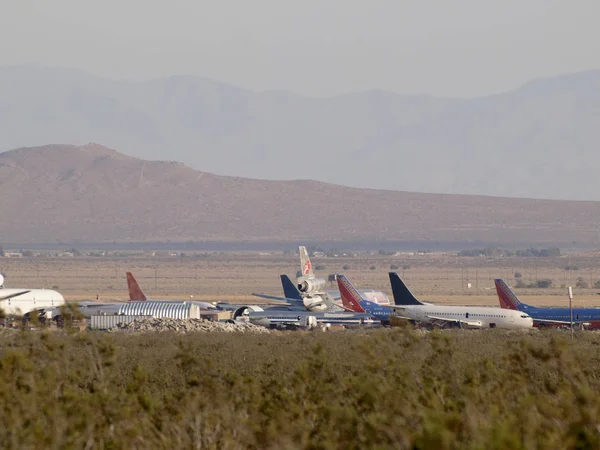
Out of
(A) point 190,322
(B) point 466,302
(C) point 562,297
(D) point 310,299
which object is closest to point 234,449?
(A) point 190,322

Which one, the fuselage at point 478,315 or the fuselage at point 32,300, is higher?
the fuselage at point 32,300

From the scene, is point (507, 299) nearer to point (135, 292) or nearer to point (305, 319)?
point (305, 319)

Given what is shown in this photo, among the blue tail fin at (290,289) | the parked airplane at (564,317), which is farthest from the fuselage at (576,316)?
the blue tail fin at (290,289)

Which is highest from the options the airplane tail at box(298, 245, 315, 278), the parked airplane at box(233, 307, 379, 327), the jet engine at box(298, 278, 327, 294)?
the airplane tail at box(298, 245, 315, 278)

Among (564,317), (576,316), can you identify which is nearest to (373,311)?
(564,317)

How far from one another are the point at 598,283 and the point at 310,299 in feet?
296

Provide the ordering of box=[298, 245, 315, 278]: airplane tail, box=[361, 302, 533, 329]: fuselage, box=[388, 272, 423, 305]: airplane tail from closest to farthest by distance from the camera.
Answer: box=[361, 302, 533, 329]: fuselage < box=[388, 272, 423, 305]: airplane tail < box=[298, 245, 315, 278]: airplane tail

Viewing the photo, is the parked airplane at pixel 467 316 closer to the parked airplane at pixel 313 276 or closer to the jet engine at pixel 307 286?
the jet engine at pixel 307 286

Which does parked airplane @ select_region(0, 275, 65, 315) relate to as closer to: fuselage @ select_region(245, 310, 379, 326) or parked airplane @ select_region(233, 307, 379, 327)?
parked airplane @ select_region(233, 307, 379, 327)

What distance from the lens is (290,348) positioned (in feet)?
211

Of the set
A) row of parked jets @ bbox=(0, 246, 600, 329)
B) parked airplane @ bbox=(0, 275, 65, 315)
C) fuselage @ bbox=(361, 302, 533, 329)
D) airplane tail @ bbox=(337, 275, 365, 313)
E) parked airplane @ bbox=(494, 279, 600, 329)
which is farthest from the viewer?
airplane tail @ bbox=(337, 275, 365, 313)

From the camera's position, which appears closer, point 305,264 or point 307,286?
point 307,286

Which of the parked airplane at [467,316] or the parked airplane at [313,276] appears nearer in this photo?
the parked airplane at [467,316]

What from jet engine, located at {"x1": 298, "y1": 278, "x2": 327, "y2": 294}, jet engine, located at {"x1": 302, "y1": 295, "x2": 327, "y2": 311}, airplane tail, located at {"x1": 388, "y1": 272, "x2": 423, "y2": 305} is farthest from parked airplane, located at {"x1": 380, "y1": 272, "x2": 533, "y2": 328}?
jet engine, located at {"x1": 298, "y1": 278, "x2": 327, "y2": 294}
